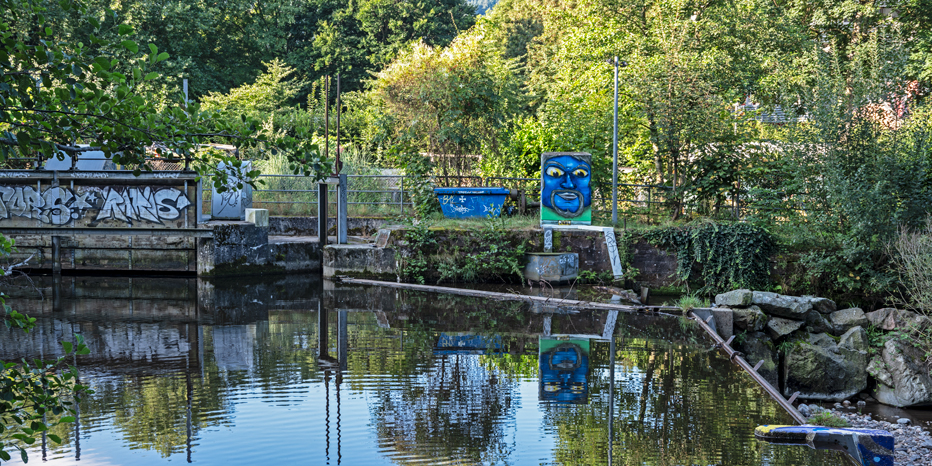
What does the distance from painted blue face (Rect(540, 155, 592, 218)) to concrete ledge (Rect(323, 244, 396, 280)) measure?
3867 millimetres

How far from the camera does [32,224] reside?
1800cm

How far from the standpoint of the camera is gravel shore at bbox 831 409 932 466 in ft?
28.9

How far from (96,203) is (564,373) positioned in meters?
13.5

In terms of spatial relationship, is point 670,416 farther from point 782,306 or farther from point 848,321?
point 848,321

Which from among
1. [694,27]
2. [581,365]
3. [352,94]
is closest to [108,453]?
[581,365]

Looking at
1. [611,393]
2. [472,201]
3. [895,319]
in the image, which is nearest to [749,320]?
[895,319]

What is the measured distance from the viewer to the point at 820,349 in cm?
1239

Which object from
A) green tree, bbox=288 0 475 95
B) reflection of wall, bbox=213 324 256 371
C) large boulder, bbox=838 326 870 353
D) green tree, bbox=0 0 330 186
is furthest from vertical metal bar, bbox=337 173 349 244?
green tree, bbox=288 0 475 95

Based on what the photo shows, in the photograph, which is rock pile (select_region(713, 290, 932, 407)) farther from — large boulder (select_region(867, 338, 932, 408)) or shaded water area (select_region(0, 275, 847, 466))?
shaded water area (select_region(0, 275, 847, 466))

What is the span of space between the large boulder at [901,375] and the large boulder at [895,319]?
36 cm

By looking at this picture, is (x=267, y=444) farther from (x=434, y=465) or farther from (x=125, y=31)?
(x=125, y=31)

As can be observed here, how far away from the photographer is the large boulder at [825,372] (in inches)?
478

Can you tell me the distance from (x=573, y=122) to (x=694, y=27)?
15.4ft

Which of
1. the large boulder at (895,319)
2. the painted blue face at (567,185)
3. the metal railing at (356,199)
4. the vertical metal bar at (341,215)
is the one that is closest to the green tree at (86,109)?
the large boulder at (895,319)
